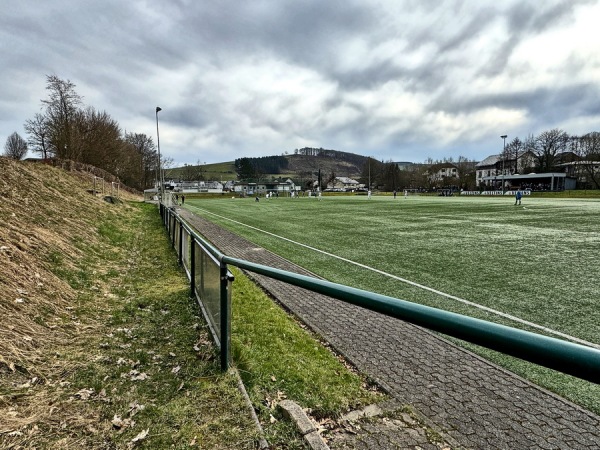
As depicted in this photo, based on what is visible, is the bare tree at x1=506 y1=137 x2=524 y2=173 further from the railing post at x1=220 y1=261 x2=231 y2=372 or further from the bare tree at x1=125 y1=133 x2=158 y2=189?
the railing post at x1=220 y1=261 x2=231 y2=372

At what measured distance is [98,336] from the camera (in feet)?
15.7

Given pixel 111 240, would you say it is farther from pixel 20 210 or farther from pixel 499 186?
pixel 499 186

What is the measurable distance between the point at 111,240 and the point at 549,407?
1173 cm

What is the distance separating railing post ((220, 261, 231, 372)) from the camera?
3648mm

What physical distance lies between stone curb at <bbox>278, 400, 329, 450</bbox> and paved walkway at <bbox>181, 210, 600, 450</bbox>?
0.54 feet

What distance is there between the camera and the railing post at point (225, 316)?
3.65 meters

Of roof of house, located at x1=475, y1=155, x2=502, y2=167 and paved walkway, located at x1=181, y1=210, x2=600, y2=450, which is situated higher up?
roof of house, located at x1=475, y1=155, x2=502, y2=167

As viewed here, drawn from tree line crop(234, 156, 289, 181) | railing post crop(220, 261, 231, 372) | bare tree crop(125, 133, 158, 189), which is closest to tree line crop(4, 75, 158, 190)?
bare tree crop(125, 133, 158, 189)

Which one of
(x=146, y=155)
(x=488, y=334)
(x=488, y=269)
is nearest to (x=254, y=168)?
(x=146, y=155)

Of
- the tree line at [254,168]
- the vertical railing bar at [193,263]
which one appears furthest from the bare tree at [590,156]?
the tree line at [254,168]

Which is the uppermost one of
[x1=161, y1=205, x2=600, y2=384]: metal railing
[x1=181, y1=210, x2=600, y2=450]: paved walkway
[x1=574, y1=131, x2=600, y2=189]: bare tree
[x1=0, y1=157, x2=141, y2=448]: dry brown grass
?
[x1=574, y1=131, x2=600, y2=189]: bare tree

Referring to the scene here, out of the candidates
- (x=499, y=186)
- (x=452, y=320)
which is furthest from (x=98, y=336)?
(x=499, y=186)

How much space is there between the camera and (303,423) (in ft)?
9.72

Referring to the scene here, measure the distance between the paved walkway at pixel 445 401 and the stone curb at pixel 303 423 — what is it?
17 centimetres
